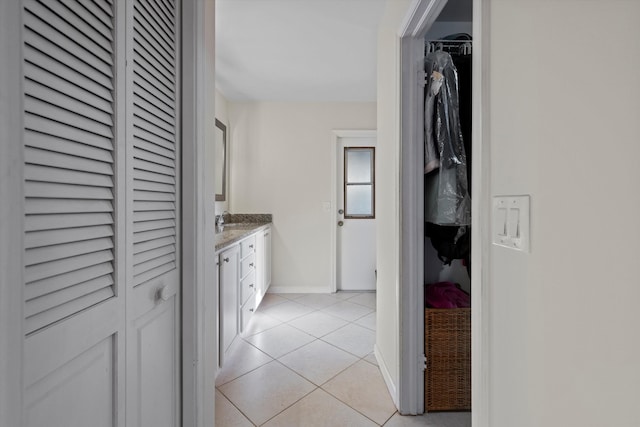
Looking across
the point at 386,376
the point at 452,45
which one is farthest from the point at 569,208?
the point at 386,376

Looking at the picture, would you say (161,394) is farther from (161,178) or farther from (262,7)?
(262,7)

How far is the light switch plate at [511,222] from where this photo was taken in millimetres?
605

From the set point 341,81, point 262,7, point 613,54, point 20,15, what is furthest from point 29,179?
point 341,81

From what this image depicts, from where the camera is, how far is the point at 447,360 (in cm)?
164

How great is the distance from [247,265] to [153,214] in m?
1.74

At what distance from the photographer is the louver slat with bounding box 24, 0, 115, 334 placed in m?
0.53

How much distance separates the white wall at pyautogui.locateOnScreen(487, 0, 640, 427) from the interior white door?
132 inches

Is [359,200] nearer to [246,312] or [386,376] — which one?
[246,312]

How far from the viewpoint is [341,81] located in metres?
3.31

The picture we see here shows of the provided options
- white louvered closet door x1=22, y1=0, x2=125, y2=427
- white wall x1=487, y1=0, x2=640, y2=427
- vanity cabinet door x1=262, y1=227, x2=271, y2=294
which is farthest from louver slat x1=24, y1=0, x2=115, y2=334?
vanity cabinet door x1=262, y1=227, x2=271, y2=294

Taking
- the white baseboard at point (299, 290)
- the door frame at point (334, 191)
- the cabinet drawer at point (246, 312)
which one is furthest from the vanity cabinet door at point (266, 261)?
the door frame at point (334, 191)

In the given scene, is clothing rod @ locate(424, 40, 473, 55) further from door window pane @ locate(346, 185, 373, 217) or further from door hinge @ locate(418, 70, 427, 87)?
door window pane @ locate(346, 185, 373, 217)

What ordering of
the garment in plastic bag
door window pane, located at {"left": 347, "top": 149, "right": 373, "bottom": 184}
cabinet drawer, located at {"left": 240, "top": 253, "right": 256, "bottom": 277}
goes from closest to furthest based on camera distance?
1. the garment in plastic bag
2. cabinet drawer, located at {"left": 240, "top": 253, "right": 256, "bottom": 277}
3. door window pane, located at {"left": 347, "top": 149, "right": 373, "bottom": 184}

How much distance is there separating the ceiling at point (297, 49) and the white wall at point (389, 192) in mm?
338
